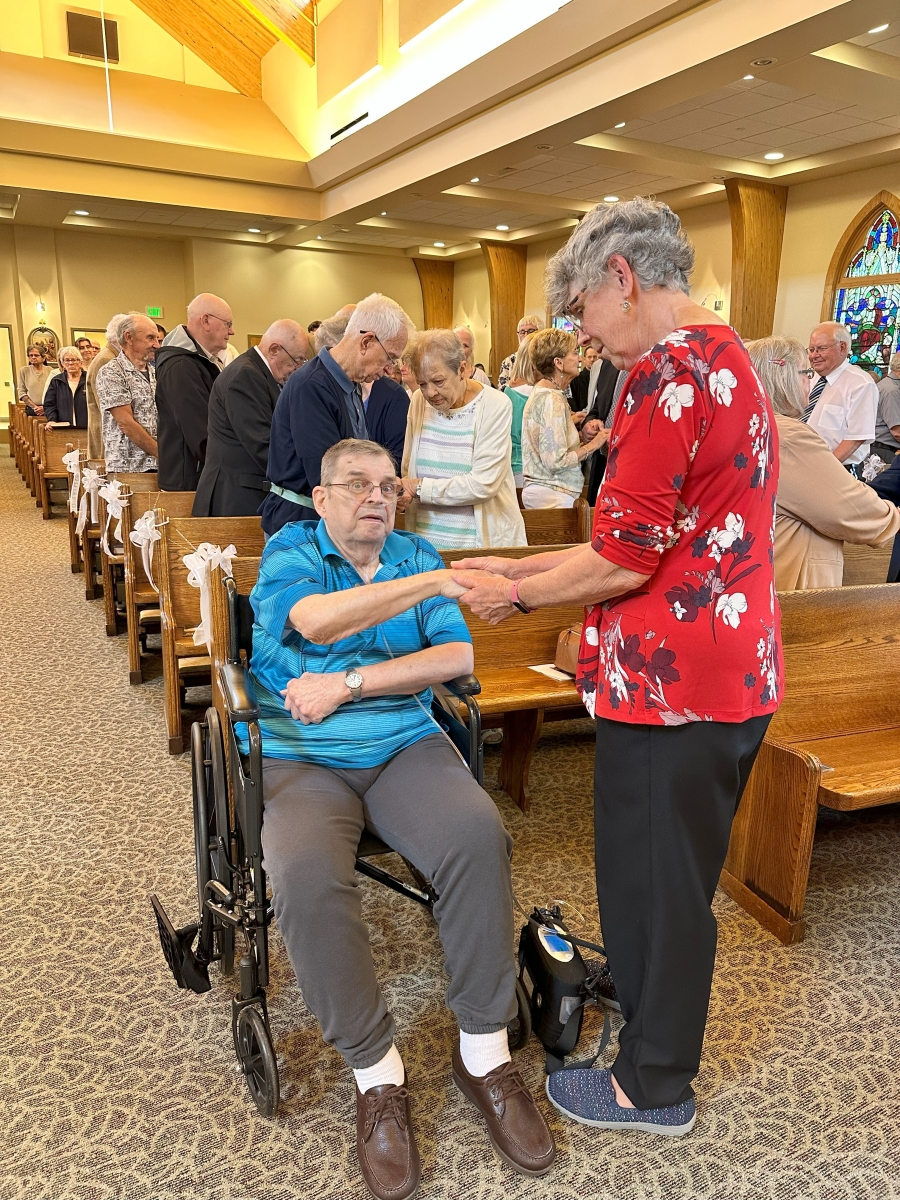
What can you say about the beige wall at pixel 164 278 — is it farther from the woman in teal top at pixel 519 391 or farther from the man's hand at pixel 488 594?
the man's hand at pixel 488 594

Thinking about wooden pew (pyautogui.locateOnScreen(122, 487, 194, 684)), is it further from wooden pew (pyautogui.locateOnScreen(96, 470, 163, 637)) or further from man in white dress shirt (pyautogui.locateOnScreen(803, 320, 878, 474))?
man in white dress shirt (pyautogui.locateOnScreen(803, 320, 878, 474))

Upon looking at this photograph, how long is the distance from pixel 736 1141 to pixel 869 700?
58.8 inches

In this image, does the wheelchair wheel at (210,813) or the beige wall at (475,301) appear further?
the beige wall at (475,301)

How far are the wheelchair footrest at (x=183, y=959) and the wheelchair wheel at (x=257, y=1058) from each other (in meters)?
0.23

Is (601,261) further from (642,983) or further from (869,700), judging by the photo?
(869,700)

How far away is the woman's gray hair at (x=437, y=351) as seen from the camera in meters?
2.91

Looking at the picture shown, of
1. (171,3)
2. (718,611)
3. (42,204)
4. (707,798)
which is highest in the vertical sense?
(171,3)

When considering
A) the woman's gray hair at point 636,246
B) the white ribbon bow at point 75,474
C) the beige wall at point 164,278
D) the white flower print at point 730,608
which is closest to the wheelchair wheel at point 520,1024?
the white flower print at point 730,608

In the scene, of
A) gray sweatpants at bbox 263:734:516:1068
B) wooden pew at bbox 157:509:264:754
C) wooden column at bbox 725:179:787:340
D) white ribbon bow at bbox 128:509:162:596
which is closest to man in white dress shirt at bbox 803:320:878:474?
wooden pew at bbox 157:509:264:754

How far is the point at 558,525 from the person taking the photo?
3.93 m

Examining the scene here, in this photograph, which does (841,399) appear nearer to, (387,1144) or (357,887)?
(357,887)

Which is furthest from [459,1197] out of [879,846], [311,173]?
[311,173]

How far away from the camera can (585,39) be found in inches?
263

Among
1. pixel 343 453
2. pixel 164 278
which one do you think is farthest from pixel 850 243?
pixel 164 278
